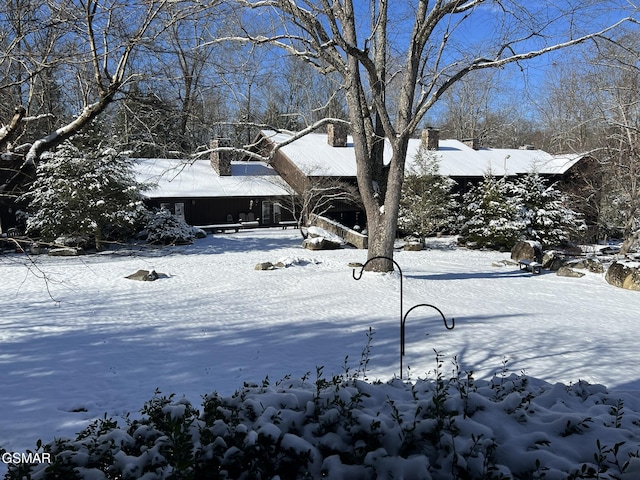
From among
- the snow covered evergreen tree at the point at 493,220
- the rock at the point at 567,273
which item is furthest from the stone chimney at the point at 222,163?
the rock at the point at 567,273

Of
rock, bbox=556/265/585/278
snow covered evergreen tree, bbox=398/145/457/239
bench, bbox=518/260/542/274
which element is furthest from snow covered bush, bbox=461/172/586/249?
rock, bbox=556/265/585/278

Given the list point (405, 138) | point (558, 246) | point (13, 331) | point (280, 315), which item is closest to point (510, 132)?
point (558, 246)

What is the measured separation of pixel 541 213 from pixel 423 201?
241 inches

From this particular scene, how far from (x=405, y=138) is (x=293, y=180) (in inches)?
711

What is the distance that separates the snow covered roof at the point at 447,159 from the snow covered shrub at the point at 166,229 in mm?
8452

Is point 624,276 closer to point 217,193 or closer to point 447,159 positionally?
point 447,159

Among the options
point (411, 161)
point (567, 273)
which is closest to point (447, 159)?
point (411, 161)

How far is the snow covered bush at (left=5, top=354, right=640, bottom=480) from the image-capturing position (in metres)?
2.39

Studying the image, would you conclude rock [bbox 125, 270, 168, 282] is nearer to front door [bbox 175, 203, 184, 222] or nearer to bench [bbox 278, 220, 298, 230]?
front door [bbox 175, 203, 184, 222]

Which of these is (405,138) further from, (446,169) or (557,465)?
(446,169)

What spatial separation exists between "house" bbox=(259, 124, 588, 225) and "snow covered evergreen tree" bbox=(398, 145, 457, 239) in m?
1.30

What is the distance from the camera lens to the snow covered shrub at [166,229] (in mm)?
20578

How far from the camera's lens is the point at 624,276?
14.2m

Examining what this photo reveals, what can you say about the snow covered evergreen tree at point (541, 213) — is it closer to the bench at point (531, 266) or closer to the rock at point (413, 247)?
the rock at point (413, 247)
